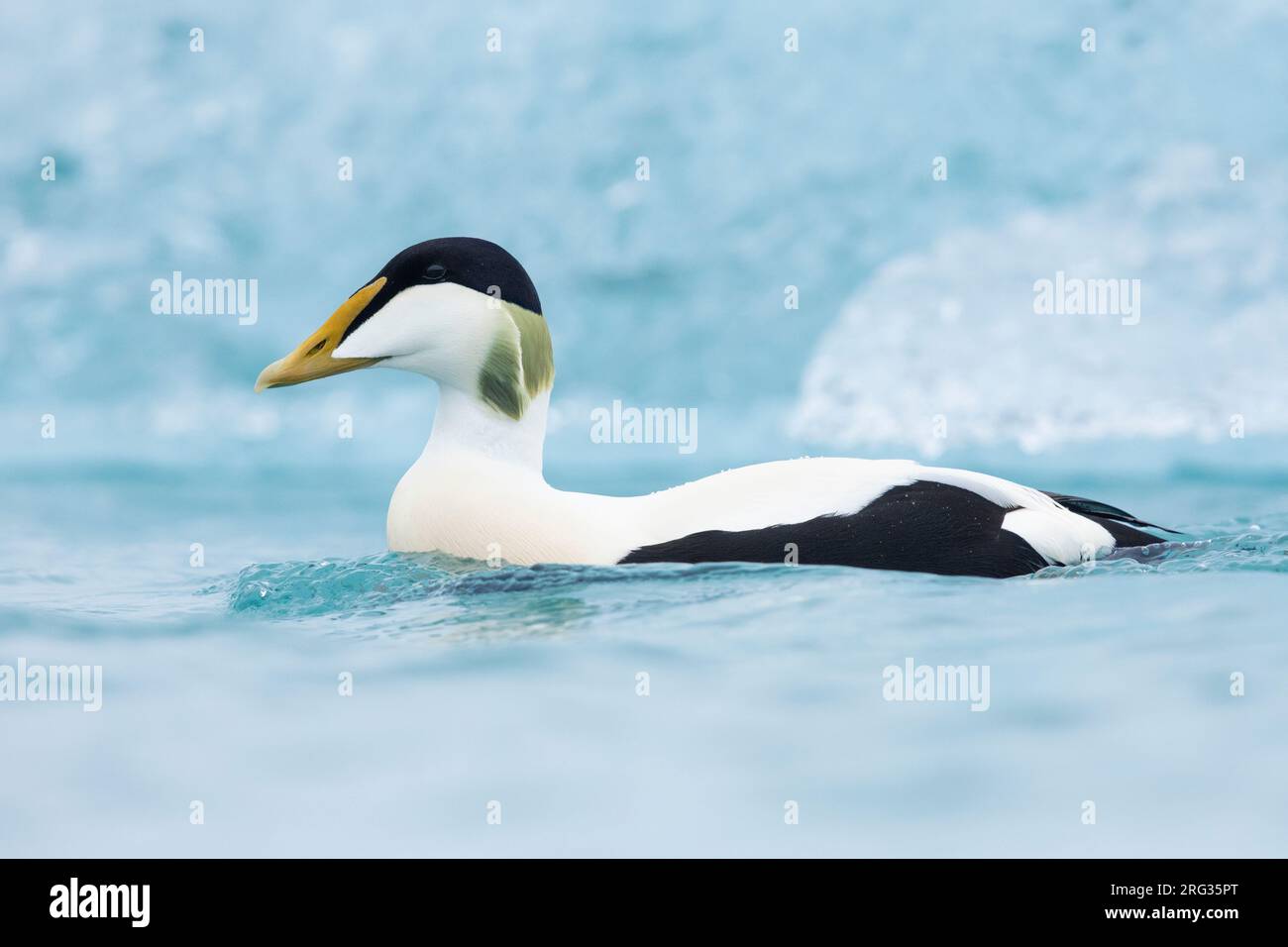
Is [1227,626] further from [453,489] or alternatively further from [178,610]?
[178,610]

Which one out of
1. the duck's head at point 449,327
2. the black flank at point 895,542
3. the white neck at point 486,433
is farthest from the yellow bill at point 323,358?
the black flank at point 895,542

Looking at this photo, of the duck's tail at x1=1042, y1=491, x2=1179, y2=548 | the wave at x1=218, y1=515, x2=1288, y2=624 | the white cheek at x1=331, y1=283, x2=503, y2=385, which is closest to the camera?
the wave at x1=218, y1=515, x2=1288, y2=624

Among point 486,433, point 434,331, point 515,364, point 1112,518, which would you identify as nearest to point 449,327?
point 434,331

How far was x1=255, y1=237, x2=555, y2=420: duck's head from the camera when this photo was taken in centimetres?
462

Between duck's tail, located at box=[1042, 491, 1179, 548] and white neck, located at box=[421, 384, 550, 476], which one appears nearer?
white neck, located at box=[421, 384, 550, 476]

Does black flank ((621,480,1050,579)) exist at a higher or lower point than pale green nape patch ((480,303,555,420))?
lower

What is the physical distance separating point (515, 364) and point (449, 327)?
20 cm

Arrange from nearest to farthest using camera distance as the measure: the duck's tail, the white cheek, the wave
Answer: the wave → the white cheek → the duck's tail

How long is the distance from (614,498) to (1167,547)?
1636mm

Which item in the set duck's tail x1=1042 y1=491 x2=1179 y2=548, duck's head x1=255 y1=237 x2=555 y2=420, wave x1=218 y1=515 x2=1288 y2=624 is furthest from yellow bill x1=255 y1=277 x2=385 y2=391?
duck's tail x1=1042 y1=491 x2=1179 y2=548

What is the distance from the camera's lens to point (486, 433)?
15.4ft

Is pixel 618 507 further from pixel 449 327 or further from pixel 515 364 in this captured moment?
pixel 449 327

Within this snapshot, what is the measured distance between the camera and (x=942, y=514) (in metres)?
4.57

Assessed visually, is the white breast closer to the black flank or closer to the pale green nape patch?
the black flank
